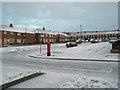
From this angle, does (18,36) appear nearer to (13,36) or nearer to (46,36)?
(13,36)

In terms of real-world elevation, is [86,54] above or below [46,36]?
below

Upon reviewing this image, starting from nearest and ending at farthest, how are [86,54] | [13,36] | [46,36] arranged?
1. [86,54]
2. [13,36]
3. [46,36]

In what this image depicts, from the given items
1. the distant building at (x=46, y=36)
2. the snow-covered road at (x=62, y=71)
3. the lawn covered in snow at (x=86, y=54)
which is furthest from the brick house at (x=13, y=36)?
the snow-covered road at (x=62, y=71)

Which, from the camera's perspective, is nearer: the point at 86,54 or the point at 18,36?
the point at 86,54

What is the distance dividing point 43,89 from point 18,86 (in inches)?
46.3

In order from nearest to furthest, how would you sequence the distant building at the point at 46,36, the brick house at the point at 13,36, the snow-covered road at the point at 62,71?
1. the snow-covered road at the point at 62,71
2. the brick house at the point at 13,36
3. the distant building at the point at 46,36

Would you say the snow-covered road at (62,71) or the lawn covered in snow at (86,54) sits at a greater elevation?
the lawn covered in snow at (86,54)

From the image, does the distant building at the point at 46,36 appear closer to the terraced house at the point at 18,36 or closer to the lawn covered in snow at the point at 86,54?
the terraced house at the point at 18,36

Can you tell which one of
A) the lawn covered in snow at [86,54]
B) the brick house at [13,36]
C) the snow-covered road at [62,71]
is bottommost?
the snow-covered road at [62,71]

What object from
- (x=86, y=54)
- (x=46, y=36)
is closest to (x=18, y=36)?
(x=46, y=36)

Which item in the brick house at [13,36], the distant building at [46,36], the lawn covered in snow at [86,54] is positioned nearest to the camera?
the lawn covered in snow at [86,54]

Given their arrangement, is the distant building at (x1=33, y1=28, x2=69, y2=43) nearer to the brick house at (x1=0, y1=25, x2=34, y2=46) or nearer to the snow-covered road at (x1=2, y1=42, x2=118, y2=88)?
the brick house at (x1=0, y1=25, x2=34, y2=46)

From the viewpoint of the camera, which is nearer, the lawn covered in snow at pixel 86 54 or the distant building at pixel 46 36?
the lawn covered in snow at pixel 86 54

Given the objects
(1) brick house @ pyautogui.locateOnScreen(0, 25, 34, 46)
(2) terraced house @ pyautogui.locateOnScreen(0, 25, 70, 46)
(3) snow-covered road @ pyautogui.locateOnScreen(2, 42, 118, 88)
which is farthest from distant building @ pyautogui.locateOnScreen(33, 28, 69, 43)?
(3) snow-covered road @ pyautogui.locateOnScreen(2, 42, 118, 88)
